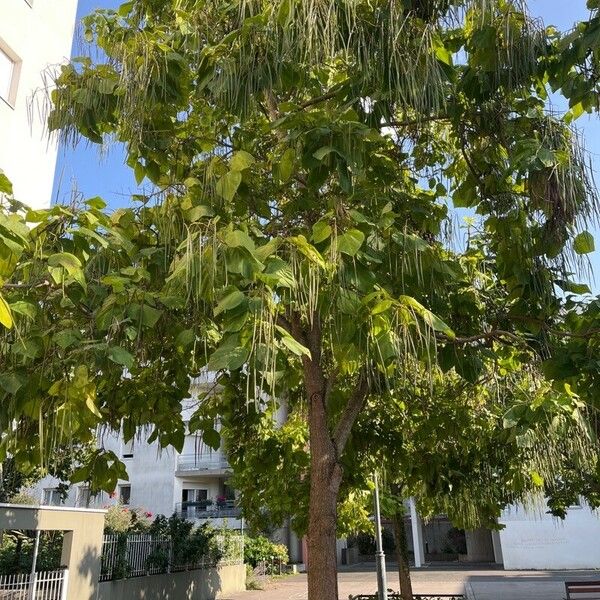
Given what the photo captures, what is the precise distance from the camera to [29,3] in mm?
11609

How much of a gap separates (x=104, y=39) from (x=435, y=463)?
519 cm

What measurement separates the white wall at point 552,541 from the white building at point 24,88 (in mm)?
20412

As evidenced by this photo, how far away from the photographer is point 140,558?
13.3 metres

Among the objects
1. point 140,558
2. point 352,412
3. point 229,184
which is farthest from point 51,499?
point 229,184

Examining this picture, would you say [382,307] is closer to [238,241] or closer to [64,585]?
[238,241]

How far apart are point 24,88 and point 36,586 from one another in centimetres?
808

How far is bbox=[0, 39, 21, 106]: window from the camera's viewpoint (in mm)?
10594

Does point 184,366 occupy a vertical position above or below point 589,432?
above

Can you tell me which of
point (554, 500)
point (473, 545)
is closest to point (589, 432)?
point (554, 500)

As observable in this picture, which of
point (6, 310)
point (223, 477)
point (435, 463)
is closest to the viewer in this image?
point (6, 310)

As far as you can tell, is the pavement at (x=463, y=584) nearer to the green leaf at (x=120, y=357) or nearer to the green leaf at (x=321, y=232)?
the green leaf at (x=321, y=232)

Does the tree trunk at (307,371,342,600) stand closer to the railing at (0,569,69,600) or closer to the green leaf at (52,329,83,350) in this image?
the green leaf at (52,329,83,350)

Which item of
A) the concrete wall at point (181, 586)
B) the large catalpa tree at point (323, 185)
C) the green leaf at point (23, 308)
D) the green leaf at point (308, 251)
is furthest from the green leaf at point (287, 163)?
the concrete wall at point (181, 586)

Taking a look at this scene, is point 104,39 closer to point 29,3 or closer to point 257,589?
point 29,3
